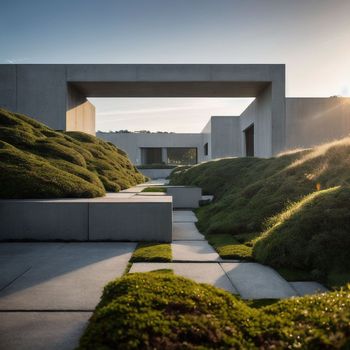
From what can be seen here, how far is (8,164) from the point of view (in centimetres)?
883

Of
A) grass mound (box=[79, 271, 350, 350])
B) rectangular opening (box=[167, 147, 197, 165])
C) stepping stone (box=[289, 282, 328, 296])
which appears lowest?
stepping stone (box=[289, 282, 328, 296])

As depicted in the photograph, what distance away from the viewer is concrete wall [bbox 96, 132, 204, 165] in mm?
48594

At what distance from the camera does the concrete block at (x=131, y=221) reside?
7.46 m

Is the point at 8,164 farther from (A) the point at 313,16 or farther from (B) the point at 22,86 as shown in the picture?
(B) the point at 22,86

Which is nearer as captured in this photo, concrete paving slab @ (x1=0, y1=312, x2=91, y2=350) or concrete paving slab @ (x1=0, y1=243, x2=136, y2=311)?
concrete paving slab @ (x1=0, y1=312, x2=91, y2=350)

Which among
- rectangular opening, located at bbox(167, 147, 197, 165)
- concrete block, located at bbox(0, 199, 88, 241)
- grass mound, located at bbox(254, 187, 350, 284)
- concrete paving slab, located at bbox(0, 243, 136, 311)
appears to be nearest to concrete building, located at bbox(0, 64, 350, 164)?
concrete block, located at bbox(0, 199, 88, 241)

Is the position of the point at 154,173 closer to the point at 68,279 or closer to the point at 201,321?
the point at 68,279

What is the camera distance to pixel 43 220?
24.5ft

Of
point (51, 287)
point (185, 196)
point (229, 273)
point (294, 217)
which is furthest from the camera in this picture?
point (185, 196)

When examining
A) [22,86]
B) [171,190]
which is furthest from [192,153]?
[171,190]

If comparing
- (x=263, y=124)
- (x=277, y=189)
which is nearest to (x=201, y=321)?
(x=277, y=189)

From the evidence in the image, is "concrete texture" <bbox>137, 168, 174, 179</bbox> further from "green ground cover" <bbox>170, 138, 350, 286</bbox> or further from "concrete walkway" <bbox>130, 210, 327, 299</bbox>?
"concrete walkway" <bbox>130, 210, 327, 299</bbox>

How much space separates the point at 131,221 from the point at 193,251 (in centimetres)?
159

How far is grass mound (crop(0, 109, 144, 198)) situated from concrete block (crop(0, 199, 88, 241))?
2.36 feet
